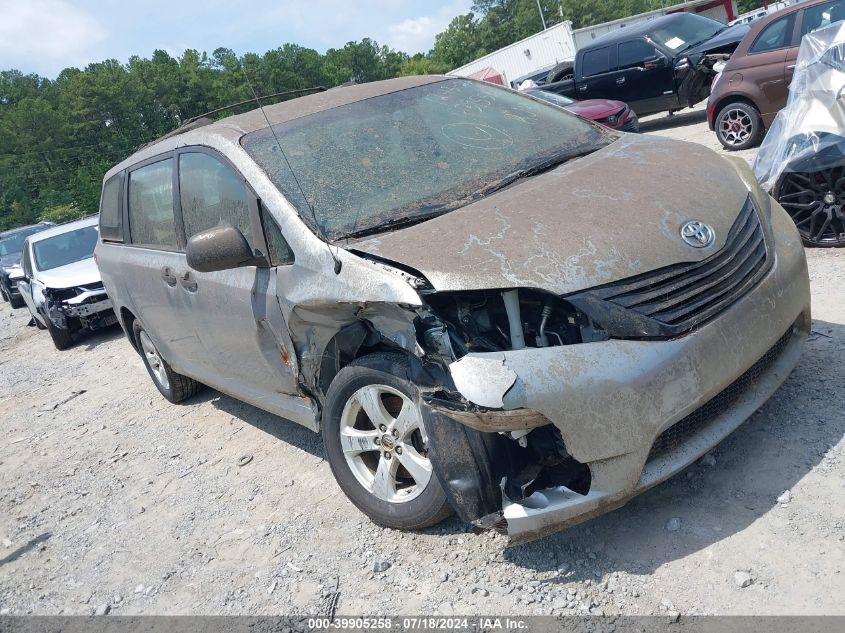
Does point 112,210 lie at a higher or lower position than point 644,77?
higher

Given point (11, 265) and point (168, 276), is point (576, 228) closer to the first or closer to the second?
point (168, 276)

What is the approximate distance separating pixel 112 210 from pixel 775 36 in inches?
294

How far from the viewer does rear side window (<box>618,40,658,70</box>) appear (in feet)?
41.5

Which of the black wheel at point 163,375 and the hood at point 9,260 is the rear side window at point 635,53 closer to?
the black wheel at point 163,375

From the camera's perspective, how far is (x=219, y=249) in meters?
3.33

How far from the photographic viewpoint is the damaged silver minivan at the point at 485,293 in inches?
102

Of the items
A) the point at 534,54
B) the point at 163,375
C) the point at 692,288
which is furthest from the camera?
the point at 534,54

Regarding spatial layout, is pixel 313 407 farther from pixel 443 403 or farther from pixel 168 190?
pixel 168 190

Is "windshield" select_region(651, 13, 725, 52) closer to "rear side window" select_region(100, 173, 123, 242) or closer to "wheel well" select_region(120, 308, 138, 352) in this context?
"rear side window" select_region(100, 173, 123, 242)

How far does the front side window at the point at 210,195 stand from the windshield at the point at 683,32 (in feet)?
35.2

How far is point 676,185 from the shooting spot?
314cm

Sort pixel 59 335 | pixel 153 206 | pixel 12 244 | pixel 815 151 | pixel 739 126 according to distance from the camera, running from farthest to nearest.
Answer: pixel 12 244
pixel 59 335
pixel 739 126
pixel 815 151
pixel 153 206

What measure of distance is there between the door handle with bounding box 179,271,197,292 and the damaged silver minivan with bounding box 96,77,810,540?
0.02 m

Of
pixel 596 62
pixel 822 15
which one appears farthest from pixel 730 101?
pixel 596 62
